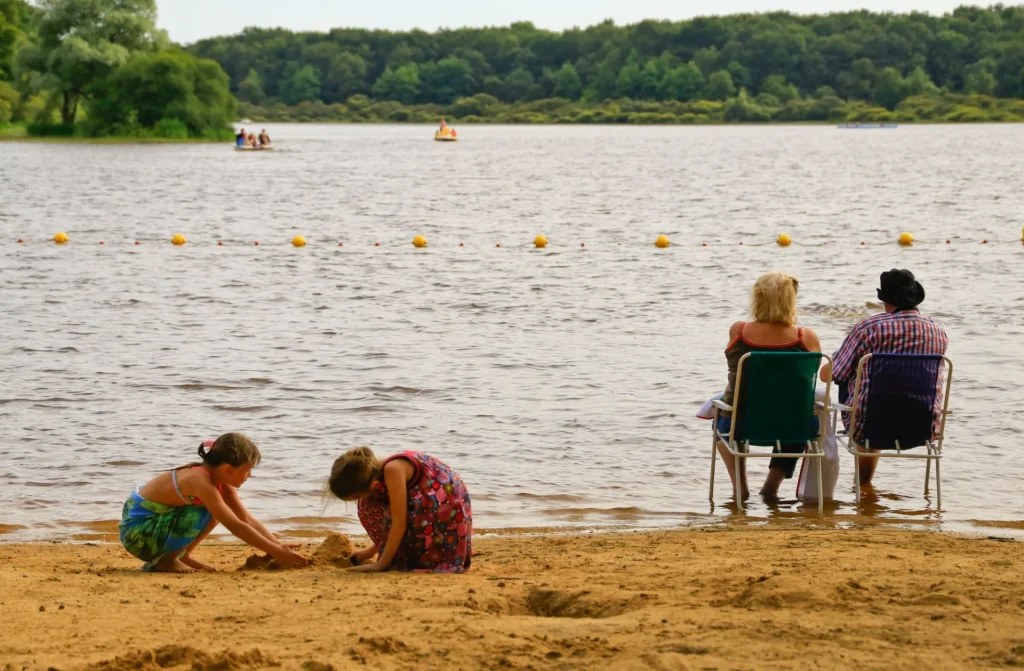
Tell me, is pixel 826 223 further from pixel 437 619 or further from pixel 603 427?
pixel 437 619

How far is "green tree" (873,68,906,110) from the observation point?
493 feet

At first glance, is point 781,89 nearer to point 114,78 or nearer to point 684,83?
point 684,83

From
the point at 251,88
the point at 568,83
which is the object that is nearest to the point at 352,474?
the point at 251,88

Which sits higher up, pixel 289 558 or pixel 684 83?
pixel 684 83

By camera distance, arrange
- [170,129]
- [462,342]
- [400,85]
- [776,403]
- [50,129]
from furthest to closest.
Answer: [400,85], [50,129], [170,129], [462,342], [776,403]

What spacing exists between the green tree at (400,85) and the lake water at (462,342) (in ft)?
455

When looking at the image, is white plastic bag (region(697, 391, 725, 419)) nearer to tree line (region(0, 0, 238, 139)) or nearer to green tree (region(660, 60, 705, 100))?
tree line (region(0, 0, 238, 139))

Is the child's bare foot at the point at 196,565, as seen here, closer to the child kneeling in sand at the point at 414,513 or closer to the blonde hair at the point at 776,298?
the child kneeling in sand at the point at 414,513

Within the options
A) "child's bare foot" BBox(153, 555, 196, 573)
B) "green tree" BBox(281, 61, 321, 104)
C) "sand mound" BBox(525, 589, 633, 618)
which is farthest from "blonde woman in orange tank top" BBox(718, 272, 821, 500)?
"green tree" BBox(281, 61, 321, 104)

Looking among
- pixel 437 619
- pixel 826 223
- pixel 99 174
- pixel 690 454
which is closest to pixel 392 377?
pixel 690 454

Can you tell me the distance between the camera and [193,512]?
230 inches

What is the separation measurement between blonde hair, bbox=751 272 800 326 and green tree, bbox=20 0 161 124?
80.3 meters

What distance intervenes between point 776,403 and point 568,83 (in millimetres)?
171393

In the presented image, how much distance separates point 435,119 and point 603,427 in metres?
164
